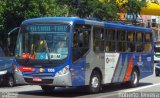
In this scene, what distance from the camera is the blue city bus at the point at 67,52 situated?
57.8ft

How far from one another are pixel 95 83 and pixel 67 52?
2461 millimetres

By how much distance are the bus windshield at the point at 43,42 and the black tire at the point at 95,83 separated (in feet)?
6.93

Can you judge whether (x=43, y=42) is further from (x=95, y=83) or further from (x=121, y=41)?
(x=121, y=41)

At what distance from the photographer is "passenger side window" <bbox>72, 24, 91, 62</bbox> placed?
704 inches

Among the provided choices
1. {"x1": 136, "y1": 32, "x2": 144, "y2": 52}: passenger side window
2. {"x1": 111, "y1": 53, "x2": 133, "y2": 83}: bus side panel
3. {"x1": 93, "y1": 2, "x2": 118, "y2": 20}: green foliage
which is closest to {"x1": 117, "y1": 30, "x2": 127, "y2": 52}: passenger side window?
{"x1": 111, "y1": 53, "x2": 133, "y2": 83}: bus side panel

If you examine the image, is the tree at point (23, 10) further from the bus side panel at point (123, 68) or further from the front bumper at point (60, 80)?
the front bumper at point (60, 80)

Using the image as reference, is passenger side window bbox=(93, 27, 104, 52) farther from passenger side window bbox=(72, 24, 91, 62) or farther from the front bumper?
the front bumper

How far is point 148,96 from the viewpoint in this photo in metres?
18.3

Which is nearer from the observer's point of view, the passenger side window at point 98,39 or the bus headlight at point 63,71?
the bus headlight at point 63,71

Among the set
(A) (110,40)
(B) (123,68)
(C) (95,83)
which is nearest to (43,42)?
(C) (95,83)

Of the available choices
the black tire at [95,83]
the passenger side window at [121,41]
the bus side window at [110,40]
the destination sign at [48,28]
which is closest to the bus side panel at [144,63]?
the passenger side window at [121,41]

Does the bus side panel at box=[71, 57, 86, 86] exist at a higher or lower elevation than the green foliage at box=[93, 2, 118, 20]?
higher

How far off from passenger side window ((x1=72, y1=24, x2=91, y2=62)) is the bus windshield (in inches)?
15.2

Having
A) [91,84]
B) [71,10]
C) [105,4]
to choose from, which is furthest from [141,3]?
[91,84]
